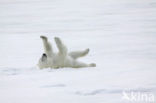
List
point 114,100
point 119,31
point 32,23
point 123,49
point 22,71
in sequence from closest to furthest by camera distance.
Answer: point 114,100 → point 22,71 → point 123,49 → point 119,31 → point 32,23

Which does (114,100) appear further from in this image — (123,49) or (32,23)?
(32,23)

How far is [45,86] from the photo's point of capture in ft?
24.7

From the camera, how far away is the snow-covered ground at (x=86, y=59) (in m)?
6.99

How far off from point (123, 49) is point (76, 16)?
11161 mm

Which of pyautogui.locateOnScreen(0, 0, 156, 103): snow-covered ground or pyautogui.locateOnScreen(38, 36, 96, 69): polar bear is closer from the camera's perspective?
pyautogui.locateOnScreen(0, 0, 156, 103): snow-covered ground

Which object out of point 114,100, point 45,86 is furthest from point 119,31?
point 114,100

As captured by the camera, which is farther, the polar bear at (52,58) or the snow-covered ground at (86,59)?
the polar bear at (52,58)

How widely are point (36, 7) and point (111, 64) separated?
2023 cm

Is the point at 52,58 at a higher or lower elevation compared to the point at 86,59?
higher

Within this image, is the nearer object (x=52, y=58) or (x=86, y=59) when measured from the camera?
(x=52, y=58)

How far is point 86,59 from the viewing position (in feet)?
35.1

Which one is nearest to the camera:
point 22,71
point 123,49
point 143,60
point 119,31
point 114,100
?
point 114,100

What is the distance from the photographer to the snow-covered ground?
6988 mm

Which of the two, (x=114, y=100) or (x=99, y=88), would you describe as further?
(x=99, y=88)
